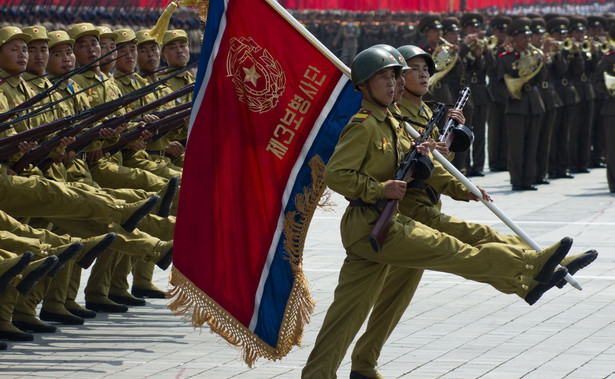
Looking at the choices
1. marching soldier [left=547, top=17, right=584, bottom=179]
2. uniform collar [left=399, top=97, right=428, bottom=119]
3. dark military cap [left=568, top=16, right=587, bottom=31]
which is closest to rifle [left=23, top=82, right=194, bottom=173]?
uniform collar [left=399, top=97, right=428, bottom=119]

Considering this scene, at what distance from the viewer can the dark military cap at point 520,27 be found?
57.8 feet

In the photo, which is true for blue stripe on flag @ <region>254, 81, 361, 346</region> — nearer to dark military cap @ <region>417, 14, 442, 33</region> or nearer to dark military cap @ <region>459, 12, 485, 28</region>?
dark military cap @ <region>417, 14, 442, 33</region>

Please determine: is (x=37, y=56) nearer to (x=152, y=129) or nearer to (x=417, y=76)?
(x=152, y=129)

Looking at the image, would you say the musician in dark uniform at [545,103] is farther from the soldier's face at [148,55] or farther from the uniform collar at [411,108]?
the uniform collar at [411,108]

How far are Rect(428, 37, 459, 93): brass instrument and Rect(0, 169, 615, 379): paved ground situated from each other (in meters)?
6.43

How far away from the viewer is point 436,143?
7051 mm

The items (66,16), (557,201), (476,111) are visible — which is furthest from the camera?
(66,16)

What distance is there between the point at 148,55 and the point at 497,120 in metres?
9.74

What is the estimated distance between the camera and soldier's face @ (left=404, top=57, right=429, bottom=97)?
300 inches

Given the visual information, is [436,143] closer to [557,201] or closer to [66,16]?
[557,201]

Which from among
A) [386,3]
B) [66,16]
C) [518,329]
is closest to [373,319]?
[518,329]

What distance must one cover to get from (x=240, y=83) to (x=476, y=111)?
12587 millimetres

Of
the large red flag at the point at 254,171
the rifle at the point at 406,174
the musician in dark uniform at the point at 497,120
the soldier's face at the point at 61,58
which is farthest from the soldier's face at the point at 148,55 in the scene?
the musician in dark uniform at the point at 497,120

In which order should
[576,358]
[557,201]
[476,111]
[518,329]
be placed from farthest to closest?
[476,111], [557,201], [518,329], [576,358]
